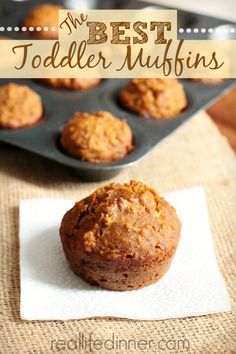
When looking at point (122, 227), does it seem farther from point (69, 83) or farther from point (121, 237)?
point (69, 83)

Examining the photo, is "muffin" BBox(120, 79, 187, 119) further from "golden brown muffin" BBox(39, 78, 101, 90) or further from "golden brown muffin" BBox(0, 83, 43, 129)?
"golden brown muffin" BBox(0, 83, 43, 129)

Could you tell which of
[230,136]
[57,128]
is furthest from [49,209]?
[230,136]

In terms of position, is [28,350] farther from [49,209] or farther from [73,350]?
[49,209]

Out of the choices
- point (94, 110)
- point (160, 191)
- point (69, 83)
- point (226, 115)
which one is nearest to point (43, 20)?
point (69, 83)

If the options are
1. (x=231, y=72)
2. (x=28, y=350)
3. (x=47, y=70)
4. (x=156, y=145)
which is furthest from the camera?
(x=231, y=72)

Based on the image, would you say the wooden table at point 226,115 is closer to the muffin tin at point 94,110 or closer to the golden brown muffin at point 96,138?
the muffin tin at point 94,110

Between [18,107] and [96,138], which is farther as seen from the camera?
[18,107]
